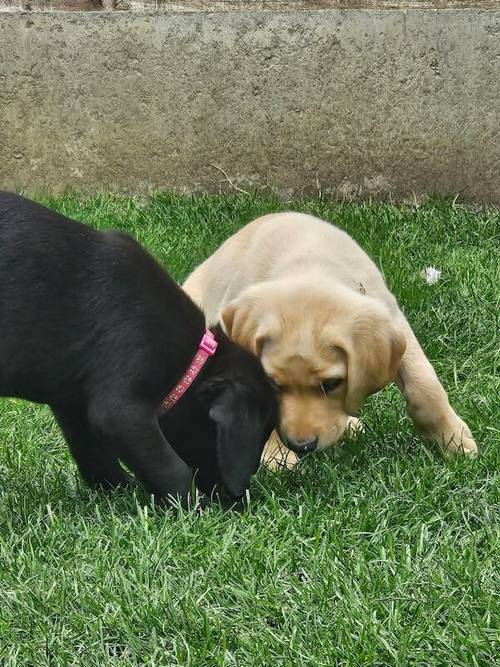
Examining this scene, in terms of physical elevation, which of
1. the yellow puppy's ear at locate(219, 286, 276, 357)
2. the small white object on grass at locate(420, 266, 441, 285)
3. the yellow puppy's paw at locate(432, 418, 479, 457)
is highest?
the yellow puppy's ear at locate(219, 286, 276, 357)

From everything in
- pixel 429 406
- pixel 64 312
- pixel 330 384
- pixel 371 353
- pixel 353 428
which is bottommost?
pixel 353 428

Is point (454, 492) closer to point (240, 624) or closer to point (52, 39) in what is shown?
point (240, 624)

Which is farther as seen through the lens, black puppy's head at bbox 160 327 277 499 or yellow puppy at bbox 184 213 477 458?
yellow puppy at bbox 184 213 477 458

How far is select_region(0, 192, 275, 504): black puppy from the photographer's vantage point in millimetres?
3404

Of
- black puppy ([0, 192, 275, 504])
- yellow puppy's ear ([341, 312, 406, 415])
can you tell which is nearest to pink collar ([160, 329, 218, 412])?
black puppy ([0, 192, 275, 504])

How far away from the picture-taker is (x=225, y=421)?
3.41 meters

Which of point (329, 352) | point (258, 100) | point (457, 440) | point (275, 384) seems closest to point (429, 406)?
point (457, 440)

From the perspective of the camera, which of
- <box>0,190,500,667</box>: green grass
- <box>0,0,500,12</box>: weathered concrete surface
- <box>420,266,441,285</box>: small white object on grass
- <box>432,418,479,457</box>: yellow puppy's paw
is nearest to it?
<box>0,190,500,667</box>: green grass

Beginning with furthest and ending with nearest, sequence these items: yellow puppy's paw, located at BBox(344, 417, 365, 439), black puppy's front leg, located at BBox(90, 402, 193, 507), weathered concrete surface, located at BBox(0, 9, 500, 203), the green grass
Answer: weathered concrete surface, located at BBox(0, 9, 500, 203), yellow puppy's paw, located at BBox(344, 417, 365, 439), black puppy's front leg, located at BBox(90, 402, 193, 507), the green grass

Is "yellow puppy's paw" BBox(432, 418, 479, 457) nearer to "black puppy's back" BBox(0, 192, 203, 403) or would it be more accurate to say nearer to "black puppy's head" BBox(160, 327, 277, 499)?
"black puppy's head" BBox(160, 327, 277, 499)

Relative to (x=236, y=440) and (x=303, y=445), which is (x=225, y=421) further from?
(x=303, y=445)

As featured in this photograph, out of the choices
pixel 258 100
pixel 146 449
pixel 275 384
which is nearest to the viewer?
pixel 146 449

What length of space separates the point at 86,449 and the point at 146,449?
0.46 metres

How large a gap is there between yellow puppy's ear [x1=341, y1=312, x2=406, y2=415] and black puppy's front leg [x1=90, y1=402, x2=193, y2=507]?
71cm
